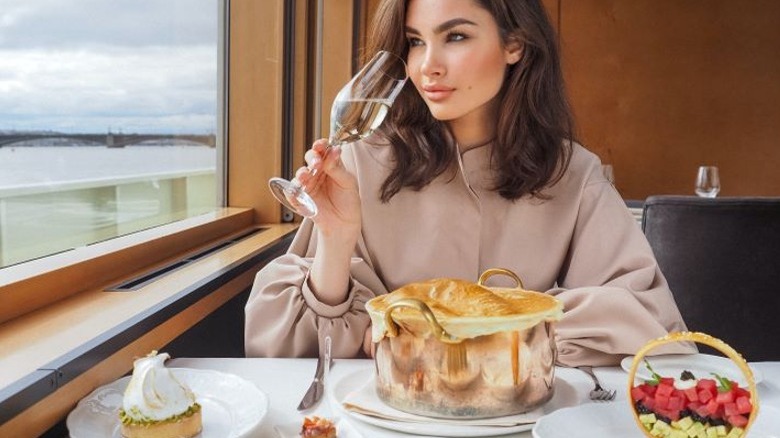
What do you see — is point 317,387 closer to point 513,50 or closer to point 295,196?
point 295,196

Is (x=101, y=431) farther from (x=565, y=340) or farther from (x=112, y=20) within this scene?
(x=112, y=20)

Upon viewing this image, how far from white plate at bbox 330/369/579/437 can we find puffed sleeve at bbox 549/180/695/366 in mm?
235

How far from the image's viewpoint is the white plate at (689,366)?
126cm

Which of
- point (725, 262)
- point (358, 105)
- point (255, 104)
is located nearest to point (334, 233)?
point (358, 105)

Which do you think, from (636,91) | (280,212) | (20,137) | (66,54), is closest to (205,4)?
(280,212)

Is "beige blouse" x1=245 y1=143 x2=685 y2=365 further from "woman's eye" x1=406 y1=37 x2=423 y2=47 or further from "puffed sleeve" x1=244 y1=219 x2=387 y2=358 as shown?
"woman's eye" x1=406 y1=37 x2=423 y2=47

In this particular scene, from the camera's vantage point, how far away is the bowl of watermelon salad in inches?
35.9

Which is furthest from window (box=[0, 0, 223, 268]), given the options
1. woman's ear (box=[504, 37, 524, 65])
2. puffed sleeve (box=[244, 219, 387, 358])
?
woman's ear (box=[504, 37, 524, 65])

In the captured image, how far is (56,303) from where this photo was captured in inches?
60.1

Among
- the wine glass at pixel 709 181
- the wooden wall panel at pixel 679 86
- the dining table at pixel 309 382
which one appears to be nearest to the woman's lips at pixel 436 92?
the dining table at pixel 309 382

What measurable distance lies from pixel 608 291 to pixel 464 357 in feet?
1.86

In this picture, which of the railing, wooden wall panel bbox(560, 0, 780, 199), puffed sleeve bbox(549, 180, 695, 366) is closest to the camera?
puffed sleeve bbox(549, 180, 695, 366)

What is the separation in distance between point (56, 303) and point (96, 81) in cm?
62

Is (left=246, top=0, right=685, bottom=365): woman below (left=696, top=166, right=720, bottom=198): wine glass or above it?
above
